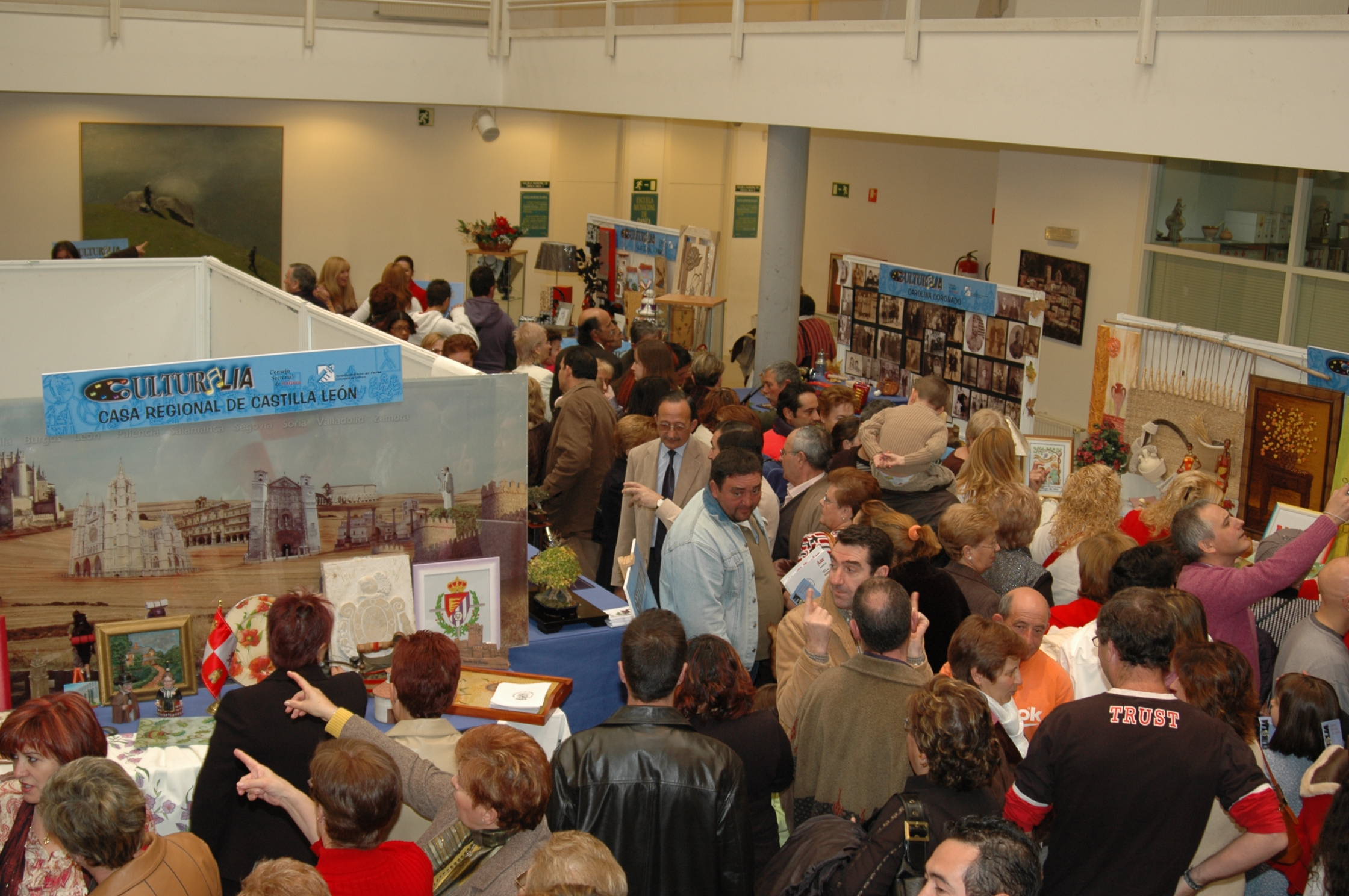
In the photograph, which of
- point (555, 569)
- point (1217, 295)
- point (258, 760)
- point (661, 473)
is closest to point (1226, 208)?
point (1217, 295)

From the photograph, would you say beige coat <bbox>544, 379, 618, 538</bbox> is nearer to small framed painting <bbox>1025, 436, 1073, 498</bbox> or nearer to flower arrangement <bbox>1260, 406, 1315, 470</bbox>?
small framed painting <bbox>1025, 436, 1073, 498</bbox>

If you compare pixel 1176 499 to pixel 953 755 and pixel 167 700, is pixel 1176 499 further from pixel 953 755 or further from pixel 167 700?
pixel 167 700

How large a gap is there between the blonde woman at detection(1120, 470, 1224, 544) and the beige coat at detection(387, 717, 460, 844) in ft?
11.0

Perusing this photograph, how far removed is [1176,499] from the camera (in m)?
5.40

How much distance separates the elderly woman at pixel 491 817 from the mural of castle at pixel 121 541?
1671mm

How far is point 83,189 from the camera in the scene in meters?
12.1

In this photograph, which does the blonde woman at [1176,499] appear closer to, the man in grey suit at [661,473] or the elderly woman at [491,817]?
the man in grey suit at [661,473]

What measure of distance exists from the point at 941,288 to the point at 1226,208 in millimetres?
2067

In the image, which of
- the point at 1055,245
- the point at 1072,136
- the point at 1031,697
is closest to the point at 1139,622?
the point at 1031,697

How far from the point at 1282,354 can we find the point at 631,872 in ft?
14.8

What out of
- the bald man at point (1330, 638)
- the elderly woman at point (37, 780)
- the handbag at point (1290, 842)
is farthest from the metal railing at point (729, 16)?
the elderly woman at point (37, 780)

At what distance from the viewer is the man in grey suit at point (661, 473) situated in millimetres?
5457

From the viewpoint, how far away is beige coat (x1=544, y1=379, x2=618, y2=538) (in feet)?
→ 20.5

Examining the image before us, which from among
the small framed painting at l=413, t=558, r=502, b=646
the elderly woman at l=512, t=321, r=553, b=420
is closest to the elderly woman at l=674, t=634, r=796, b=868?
the small framed painting at l=413, t=558, r=502, b=646
